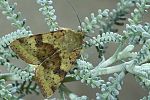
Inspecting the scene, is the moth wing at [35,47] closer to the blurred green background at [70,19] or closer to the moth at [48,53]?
the moth at [48,53]

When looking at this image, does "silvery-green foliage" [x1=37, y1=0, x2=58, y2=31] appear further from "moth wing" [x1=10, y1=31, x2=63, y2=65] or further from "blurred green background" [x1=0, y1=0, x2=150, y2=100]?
"blurred green background" [x1=0, y1=0, x2=150, y2=100]

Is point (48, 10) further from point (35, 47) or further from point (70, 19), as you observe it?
point (70, 19)

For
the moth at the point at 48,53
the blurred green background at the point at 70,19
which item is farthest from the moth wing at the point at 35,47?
the blurred green background at the point at 70,19

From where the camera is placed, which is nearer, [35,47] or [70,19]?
[35,47]

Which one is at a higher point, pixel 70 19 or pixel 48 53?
pixel 70 19

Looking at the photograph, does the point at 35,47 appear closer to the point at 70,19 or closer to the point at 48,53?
the point at 48,53

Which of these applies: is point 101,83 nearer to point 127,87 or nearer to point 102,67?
point 102,67

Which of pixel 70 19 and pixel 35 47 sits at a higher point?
pixel 70 19

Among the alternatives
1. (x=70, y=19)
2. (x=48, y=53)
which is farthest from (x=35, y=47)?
(x=70, y=19)

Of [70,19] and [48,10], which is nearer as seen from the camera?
[48,10]
